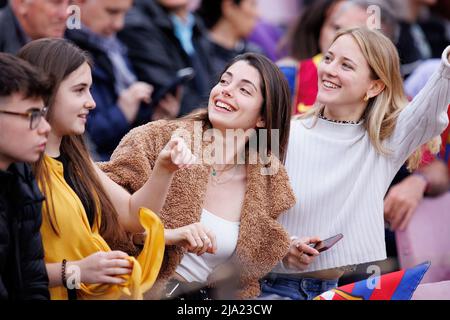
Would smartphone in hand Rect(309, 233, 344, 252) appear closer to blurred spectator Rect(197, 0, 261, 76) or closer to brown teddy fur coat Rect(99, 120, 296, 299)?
brown teddy fur coat Rect(99, 120, 296, 299)

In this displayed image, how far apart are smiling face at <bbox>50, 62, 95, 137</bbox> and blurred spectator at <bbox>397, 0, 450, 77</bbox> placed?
3.20m

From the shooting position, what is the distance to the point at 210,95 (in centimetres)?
358

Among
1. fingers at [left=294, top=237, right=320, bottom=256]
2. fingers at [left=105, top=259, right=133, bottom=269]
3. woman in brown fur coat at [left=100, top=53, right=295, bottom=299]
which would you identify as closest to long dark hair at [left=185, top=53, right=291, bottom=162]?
woman in brown fur coat at [left=100, top=53, right=295, bottom=299]

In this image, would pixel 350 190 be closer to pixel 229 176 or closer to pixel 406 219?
pixel 229 176

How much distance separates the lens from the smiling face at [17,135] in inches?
113

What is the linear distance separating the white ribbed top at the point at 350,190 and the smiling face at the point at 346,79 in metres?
0.15

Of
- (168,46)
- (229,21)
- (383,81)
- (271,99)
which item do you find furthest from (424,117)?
(229,21)

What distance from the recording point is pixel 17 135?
287 centimetres

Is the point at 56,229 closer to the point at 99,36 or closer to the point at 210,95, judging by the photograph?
the point at 210,95

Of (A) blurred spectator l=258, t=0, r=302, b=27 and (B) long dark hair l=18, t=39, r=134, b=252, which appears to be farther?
(A) blurred spectator l=258, t=0, r=302, b=27

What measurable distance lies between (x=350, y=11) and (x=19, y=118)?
269 cm

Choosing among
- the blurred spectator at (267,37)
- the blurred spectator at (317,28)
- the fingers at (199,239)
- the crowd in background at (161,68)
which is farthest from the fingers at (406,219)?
the blurred spectator at (267,37)

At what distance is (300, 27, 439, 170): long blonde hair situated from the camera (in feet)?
12.1
